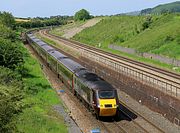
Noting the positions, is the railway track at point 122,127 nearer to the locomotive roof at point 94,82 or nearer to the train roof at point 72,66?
the locomotive roof at point 94,82

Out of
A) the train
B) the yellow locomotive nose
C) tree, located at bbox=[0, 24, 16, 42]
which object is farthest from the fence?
the yellow locomotive nose

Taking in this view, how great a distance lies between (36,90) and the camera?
3894 centimetres

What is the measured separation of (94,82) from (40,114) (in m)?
5.71

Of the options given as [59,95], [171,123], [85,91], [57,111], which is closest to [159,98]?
[171,123]

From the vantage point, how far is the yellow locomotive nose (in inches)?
1125

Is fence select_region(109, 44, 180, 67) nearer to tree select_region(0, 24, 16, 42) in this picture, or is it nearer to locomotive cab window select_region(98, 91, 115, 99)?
tree select_region(0, 24, 16, 42)

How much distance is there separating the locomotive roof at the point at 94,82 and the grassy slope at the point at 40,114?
382cm

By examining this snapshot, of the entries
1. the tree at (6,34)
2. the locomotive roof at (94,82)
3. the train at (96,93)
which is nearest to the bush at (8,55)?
the train at (96,93)

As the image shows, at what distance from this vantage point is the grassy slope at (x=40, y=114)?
24.2 m

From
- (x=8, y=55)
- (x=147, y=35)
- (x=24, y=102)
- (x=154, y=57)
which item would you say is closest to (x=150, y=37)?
(x=147, y=35)

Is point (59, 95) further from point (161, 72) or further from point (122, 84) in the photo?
point (161, 72)

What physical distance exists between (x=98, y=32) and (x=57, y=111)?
97.3 metres

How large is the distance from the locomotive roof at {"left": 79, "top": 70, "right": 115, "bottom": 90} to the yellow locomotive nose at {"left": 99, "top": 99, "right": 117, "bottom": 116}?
1286 millimetres

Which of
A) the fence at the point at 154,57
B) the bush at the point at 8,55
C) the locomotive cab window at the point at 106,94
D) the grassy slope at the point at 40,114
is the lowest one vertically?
the fence at the point at 154,57
